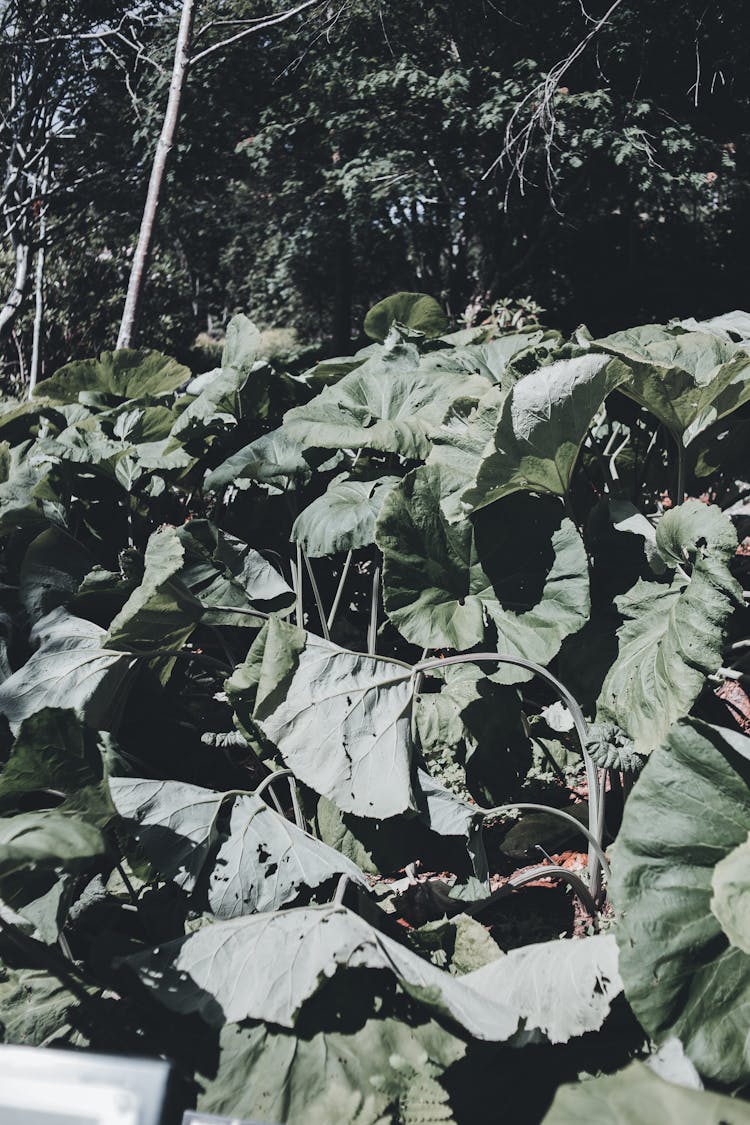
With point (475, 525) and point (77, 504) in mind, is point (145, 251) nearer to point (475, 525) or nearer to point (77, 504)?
point (77, 504)

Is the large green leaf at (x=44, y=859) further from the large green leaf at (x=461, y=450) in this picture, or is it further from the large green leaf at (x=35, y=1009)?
the large green leaf at (x=461, y=450)

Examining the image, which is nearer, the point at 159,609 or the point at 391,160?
the point at 159,609

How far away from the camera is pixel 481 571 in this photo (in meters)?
2.18

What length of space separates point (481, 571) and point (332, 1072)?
3.77 ft

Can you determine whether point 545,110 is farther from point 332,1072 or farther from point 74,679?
point 332,1072

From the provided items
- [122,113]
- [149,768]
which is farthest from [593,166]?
[149,768]

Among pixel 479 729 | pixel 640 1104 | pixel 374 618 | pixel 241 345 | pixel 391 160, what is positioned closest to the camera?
pixel 640 1104

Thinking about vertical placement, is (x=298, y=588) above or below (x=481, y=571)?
below

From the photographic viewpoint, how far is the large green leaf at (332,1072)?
4.74 feet

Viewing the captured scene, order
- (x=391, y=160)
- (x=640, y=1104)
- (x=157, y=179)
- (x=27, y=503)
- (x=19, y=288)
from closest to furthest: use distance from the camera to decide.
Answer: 1. (x=640, y=1104)
2. (x=27, y=503)
3. (x=157, y=179)
4. (x=19, y=288)
5. (x=391, y=160)

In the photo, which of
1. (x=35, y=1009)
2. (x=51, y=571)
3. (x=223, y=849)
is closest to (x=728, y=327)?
(x=223, y=849)

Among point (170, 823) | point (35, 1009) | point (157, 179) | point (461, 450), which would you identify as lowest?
point (35, 1009)

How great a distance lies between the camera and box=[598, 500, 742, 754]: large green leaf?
5.58 ft

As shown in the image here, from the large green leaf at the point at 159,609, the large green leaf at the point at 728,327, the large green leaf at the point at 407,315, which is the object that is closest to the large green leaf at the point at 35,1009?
the large green leaf at the point at 159,609
